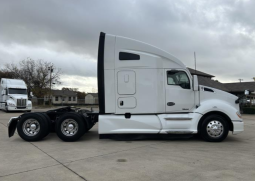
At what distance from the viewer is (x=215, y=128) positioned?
6969mm

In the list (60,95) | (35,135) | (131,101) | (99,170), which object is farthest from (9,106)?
(60,95)

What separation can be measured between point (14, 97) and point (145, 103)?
18.9m

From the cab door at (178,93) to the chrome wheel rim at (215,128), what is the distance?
79cm

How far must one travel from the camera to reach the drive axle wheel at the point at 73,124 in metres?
7.10

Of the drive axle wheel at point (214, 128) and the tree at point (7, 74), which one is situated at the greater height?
the tree at point (7, 74)

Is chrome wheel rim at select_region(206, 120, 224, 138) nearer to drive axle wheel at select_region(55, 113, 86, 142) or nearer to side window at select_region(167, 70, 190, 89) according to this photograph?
side window at select_region(167, 70, 190, 89)

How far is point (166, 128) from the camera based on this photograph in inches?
275

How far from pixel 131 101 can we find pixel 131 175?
3261 mm

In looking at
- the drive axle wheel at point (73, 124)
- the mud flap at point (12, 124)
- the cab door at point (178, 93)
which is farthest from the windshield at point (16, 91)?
the cab door at point (178, 93)

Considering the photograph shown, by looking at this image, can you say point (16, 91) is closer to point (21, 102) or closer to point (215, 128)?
point (21, 102)

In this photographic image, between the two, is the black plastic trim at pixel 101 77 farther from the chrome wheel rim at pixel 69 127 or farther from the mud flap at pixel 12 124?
the mud flap at pixel 12 124

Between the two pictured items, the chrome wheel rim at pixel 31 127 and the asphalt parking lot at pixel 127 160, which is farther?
the chrome wheel rim at pixel 31 127

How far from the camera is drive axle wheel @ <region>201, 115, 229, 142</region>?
697 centimetres

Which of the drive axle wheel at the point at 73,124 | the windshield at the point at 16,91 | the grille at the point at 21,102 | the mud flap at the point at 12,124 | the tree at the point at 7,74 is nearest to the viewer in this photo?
the drive axle wheel at the point at 73,124
